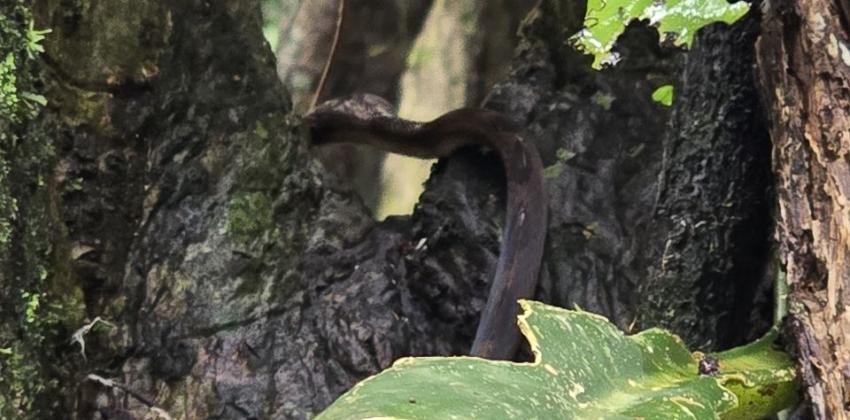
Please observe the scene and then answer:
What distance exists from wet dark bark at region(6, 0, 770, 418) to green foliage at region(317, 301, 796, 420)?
0.22 m

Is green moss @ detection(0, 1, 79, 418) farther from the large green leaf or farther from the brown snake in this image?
the large green leaf

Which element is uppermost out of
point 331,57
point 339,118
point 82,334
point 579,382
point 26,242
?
point 331,57

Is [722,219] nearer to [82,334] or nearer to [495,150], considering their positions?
[495,150]

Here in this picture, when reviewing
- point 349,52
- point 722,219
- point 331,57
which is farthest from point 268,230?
point 349,52

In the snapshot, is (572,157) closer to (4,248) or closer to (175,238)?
(175,238)

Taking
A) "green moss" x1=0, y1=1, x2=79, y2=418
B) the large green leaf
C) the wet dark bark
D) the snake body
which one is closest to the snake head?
the snake body

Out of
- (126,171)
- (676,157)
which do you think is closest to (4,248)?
(126,171)

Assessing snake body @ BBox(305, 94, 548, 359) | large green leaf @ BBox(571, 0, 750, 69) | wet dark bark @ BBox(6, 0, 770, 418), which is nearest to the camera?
large green leaf @ BBox(571, 0, 750, 69)

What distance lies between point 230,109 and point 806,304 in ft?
2.91

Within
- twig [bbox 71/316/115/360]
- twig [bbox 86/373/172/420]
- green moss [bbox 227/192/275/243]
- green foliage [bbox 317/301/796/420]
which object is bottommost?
green foliage [bbox 317/301/796/420]

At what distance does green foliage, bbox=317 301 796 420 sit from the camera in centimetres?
63

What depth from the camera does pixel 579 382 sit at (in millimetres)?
755

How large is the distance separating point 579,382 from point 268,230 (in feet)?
2.38

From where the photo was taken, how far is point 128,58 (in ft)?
4.31
